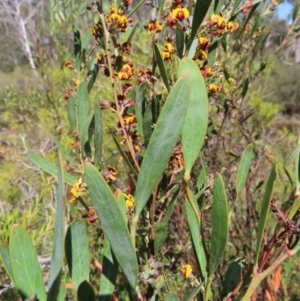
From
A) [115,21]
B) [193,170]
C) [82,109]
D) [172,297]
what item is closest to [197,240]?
[172,297]

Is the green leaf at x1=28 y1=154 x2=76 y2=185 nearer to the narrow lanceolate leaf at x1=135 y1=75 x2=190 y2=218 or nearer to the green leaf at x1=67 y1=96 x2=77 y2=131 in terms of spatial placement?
the green leaf at x1=67 y1=96 x2=77 y2=131

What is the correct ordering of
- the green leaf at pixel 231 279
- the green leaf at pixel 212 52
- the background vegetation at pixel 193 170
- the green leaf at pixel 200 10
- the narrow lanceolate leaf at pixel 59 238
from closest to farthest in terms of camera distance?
the narrow lanceolate leaf at pixel 59 238 < the green leaf at pixel 200 10 < the green leaf at pixel 231 279 < the green leaf at pixel 212 52 < the background vegetation at pixel 193 170

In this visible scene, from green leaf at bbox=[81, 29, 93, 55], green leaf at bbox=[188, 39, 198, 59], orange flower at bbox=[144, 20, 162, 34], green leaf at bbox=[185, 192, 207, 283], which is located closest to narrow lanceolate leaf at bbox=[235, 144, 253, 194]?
green leaf at bbox=[185, 192, 207, 283]

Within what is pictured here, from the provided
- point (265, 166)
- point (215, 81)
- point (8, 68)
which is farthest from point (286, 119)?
point (215, 81)

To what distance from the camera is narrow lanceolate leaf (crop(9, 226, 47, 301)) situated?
0.32m

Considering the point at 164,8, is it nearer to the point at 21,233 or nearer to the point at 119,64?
the point at 119,64

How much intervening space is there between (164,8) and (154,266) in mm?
411

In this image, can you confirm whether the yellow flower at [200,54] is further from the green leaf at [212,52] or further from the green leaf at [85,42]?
the green leaf at [85,42]

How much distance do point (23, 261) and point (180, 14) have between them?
37 centimetres

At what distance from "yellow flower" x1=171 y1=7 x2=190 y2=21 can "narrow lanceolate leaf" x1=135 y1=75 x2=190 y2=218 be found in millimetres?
246

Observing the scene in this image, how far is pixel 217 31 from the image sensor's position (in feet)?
1.85

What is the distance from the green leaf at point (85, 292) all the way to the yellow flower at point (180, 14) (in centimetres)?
35

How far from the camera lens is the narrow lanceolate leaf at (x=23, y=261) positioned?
0.32 m

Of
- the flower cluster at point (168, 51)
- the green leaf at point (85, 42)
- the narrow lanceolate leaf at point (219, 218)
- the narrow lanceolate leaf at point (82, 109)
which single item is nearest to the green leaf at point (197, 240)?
the narrow lanceolate leaf at point (219, 218)
